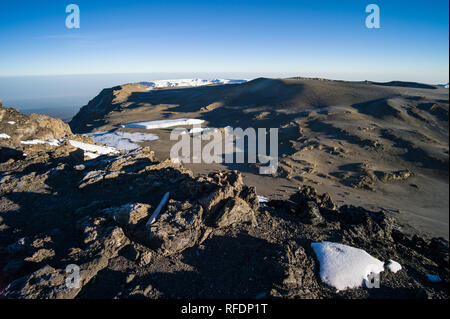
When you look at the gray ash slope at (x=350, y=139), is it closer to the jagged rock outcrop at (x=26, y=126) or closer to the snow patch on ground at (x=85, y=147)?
the snow patch on ground at (x=85, y=147)

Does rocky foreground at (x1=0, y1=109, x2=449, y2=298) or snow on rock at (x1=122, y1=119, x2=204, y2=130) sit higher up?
snow on rock at (x1=122, y1=119, x2=204, y2=130)

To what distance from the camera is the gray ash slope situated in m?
8.89

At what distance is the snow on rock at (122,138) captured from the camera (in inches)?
857

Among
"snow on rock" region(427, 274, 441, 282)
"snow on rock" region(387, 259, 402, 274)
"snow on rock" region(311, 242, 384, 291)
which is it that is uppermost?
"snow on rock" region(311, 242, 384, 291)

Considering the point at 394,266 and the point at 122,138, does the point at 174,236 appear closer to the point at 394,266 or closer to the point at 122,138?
the point at 394,266

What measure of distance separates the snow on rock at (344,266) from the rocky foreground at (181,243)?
13cm

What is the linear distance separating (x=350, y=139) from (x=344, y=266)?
1695 cm

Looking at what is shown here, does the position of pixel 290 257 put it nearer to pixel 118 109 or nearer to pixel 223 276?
pixel 223 276

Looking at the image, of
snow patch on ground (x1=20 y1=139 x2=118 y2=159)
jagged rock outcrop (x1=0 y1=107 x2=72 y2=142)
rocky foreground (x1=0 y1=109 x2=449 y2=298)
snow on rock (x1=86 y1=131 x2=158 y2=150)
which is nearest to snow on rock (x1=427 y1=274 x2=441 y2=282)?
rocky foreground (x1=0 y1=109 x2=449 y2=298)

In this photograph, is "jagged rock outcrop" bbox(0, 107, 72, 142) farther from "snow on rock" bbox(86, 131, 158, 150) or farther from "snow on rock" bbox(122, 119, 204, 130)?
"snow on rock" bbox(122, 119, 204, 130)

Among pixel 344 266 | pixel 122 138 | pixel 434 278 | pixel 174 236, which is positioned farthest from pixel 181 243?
pixel 122 138

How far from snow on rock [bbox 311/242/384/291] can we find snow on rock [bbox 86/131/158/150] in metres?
19.8

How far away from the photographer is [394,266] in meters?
4.73

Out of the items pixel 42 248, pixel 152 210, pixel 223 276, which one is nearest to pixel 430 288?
pixel 223 276
